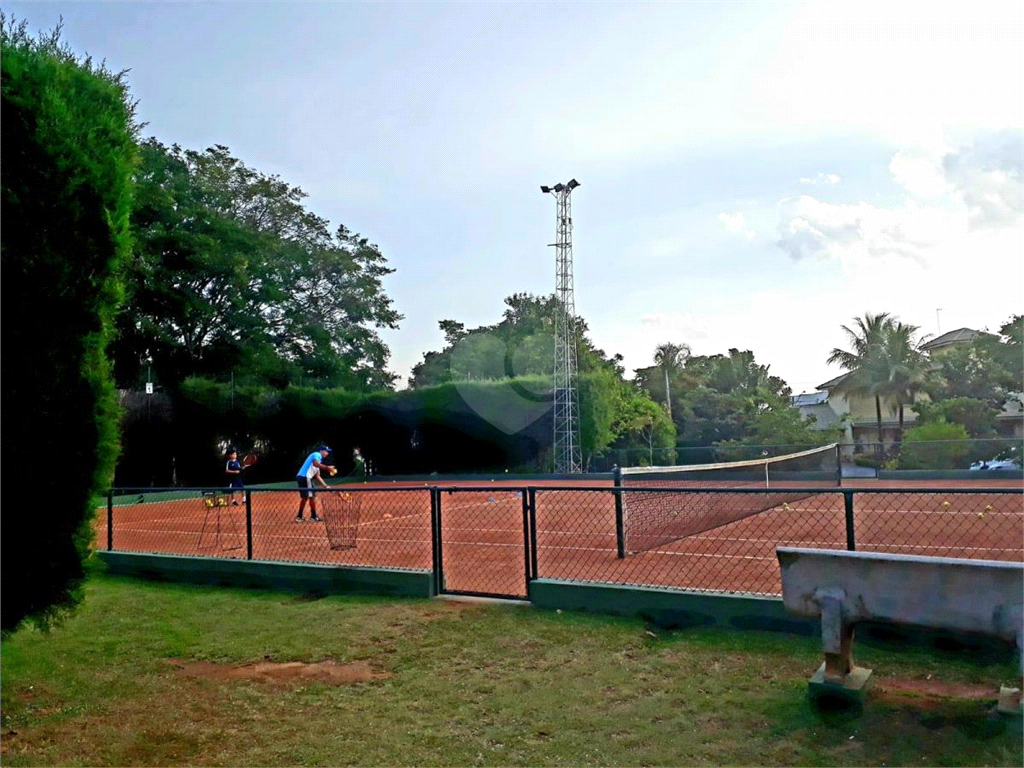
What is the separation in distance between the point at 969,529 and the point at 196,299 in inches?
1192

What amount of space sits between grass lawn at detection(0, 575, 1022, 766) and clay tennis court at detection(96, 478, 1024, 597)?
1.14 meters

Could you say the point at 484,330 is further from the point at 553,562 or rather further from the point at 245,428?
the point at 553,562

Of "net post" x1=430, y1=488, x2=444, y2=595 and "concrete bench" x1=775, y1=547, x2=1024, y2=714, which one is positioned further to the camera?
"net post" x1=430, y1=488, x2=444, y2=595

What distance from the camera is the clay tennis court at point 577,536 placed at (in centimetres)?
770

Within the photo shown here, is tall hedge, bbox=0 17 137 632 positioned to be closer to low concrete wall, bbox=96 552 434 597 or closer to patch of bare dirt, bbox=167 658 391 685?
patch of bare dirt, bbox=167 658 391 685

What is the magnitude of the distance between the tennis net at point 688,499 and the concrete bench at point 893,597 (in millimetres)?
1166

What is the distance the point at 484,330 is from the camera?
56094mm

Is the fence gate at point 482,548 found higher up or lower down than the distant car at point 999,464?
lower down

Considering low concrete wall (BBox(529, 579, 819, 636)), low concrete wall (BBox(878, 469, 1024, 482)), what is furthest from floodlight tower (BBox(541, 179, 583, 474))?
low concrete wall (BBox(529, 579, 819, 636))

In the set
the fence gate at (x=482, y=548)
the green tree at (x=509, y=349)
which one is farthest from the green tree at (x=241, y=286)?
the fence gate at (x=482, y=548)

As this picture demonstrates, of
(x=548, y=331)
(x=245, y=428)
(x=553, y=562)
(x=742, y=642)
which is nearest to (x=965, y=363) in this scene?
(x=548, y=331)

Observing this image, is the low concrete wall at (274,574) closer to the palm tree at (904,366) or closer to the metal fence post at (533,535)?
the metal fence post at (533,535)

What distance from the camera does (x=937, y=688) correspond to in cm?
441

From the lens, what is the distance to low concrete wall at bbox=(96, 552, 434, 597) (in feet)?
24.5
